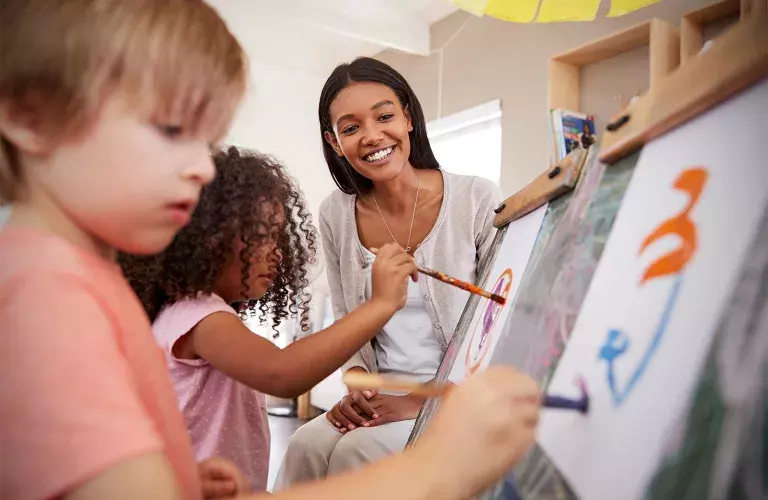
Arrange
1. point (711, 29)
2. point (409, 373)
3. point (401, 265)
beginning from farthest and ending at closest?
point (711, 29) → point (409, 373) → point (401, 265)

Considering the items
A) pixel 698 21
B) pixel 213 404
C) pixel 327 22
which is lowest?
pixel 213 404

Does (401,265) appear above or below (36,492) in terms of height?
above

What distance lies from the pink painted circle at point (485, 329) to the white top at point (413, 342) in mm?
407

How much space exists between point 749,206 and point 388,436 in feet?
2.84

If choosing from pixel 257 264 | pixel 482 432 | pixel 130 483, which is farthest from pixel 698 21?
pixel 130 483

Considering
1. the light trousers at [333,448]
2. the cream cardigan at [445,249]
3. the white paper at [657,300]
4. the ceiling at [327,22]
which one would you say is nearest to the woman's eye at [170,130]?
the white paper at [657,300]

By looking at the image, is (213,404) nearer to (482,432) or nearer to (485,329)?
(485,329)

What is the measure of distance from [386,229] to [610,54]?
1487 millimetres

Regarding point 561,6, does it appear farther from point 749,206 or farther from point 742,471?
point 742,471

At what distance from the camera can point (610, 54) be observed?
234 cm

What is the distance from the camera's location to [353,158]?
4.50 feet

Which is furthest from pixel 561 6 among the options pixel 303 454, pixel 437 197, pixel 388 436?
pixel 303 454

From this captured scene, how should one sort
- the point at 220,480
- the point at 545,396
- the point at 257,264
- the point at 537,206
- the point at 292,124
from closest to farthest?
the point at 545,396 < the point at 220,480 < the point at 537,206 < the point at 257,264 < the point at 292,124

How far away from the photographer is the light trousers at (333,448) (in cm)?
108
